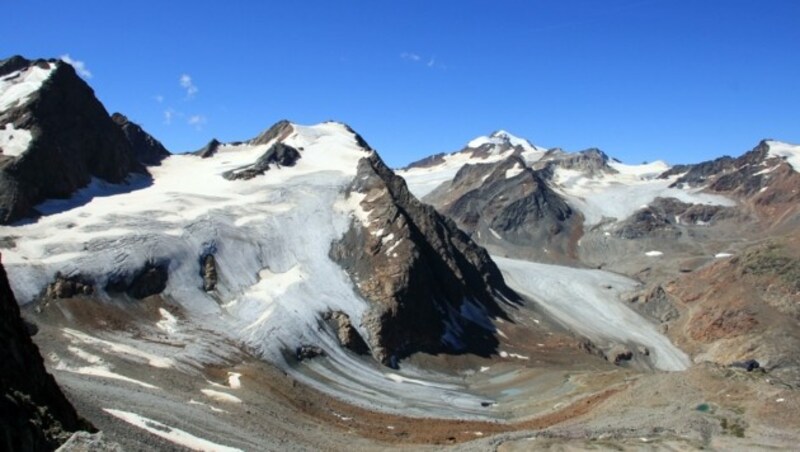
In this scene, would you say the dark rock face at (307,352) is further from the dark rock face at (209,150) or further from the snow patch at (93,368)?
the dark rock face at (209,150)

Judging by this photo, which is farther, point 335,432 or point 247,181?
point 247,181

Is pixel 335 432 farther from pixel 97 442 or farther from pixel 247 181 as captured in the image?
pixel 247 181

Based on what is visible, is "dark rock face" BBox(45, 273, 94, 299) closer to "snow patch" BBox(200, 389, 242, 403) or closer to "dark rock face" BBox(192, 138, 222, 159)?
"snow patch" BBox(200, 389, 242, 403)

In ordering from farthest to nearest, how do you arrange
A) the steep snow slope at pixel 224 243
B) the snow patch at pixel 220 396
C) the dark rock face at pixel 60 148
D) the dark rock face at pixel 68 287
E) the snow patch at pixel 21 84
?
the snow patch at pixel 21 84, the dark rock face at pixel 60 148, the steep snow slope at pixel 224 243, the dark rock face at pixel 68 287, the snow patch at pixel 220 396

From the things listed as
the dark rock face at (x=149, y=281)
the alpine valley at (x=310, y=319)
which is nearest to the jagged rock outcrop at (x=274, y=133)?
the alpine valley at (x=310, y=319)

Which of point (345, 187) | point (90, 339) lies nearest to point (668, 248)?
point (345, 187)

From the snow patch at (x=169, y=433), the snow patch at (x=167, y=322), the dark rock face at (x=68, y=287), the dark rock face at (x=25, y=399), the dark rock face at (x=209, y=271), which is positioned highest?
the dark rock face at (x=209, y=271)

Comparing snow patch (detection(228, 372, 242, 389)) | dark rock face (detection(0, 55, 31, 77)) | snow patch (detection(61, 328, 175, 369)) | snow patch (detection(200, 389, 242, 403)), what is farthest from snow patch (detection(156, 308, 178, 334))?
dark rock face (detection(0, 55, 31, 77))
